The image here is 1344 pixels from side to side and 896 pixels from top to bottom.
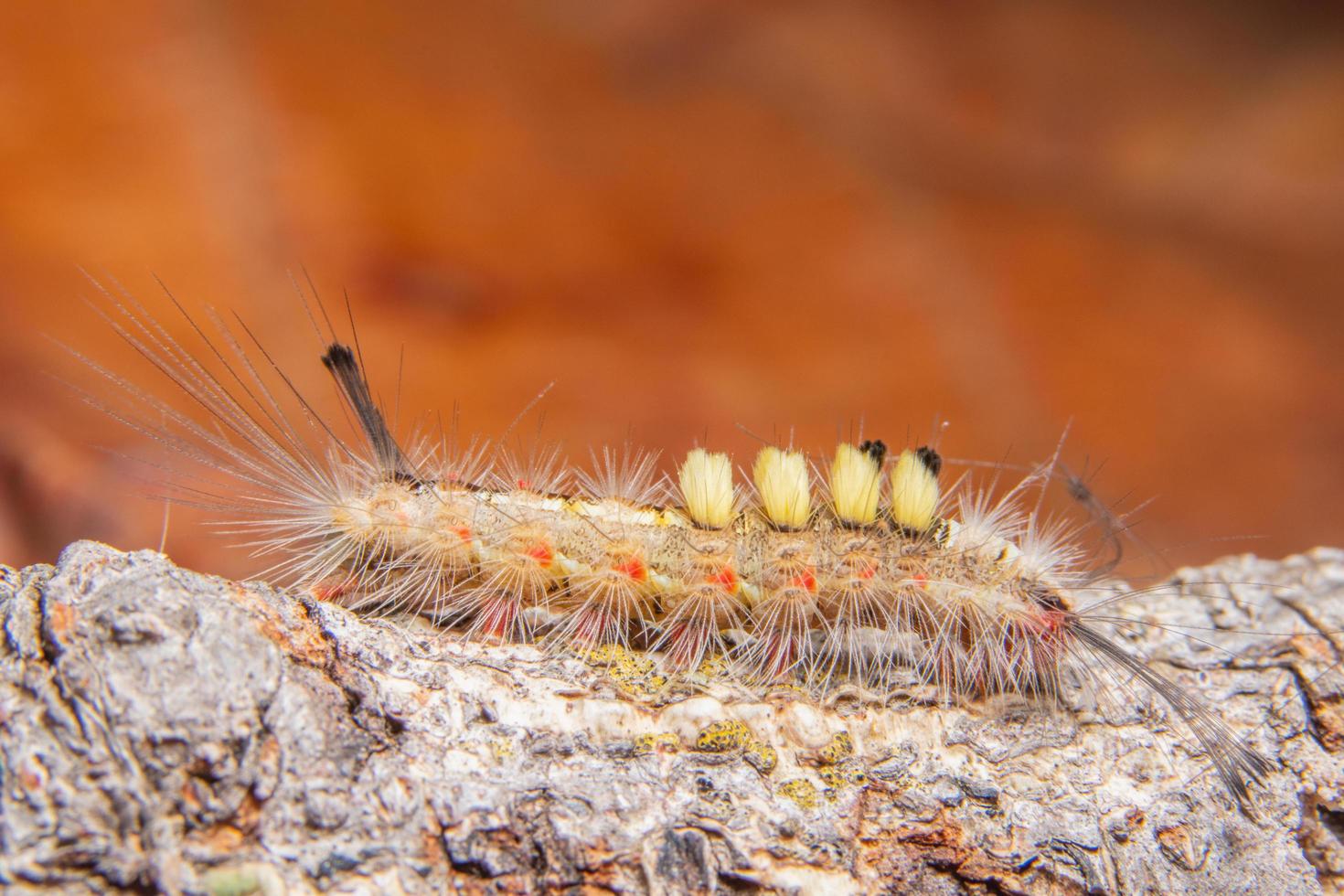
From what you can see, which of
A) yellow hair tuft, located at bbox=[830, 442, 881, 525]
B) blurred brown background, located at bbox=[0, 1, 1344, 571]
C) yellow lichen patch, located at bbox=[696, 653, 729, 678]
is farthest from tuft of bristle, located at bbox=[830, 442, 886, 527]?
blurred brown background, located at bbox=[0, 1, 1344, 571]

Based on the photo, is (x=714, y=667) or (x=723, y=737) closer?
(x=723, y=737)

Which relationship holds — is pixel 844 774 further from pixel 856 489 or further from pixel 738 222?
pixel 738 222

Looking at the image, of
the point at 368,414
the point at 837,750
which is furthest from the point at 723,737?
the point at 368,414

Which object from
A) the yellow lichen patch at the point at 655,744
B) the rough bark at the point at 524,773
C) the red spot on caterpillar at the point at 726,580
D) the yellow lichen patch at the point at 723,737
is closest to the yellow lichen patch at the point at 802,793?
the rough bark at the point at 524,773

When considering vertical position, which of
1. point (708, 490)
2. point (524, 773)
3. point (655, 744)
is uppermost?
point (708, 490)

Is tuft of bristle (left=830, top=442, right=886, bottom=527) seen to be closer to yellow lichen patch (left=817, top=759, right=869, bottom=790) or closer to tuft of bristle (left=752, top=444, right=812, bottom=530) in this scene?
tuft of bristle (left=752, top=444, right=812, bottom=530)

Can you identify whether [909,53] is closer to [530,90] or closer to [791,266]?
[791,266]
